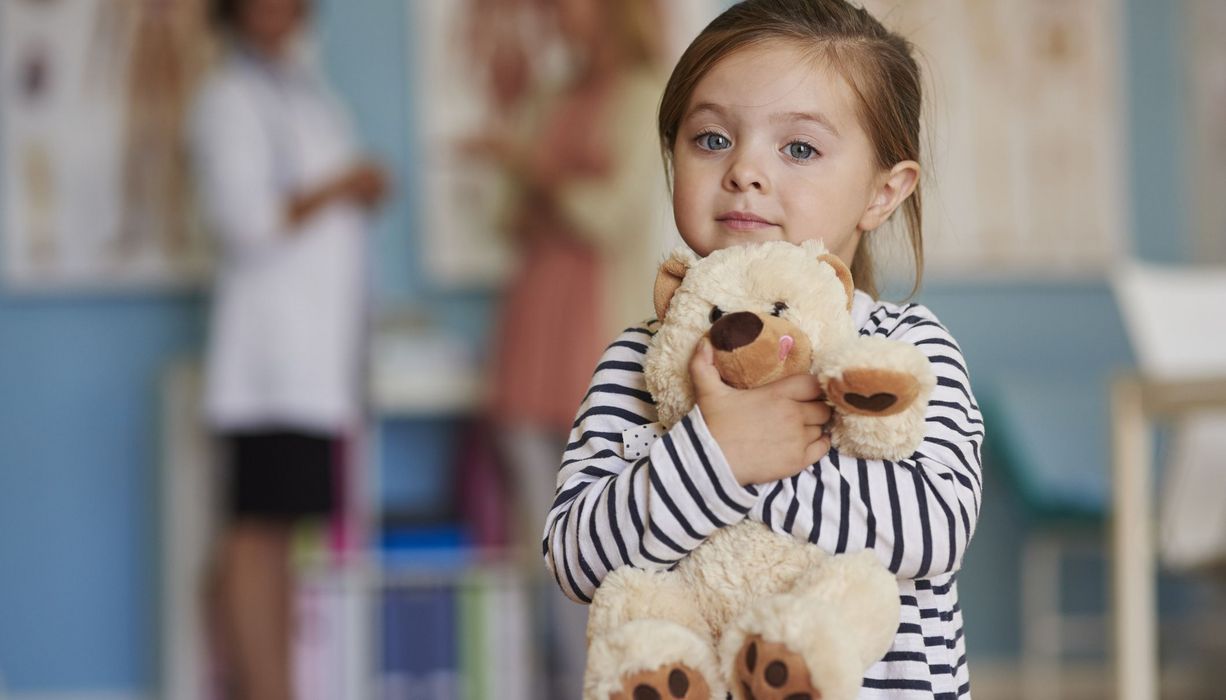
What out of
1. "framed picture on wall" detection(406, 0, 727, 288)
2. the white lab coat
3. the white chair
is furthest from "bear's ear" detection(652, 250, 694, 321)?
"framed picture on wall" detection(406, 0, 727, 288)

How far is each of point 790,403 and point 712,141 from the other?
0.21m

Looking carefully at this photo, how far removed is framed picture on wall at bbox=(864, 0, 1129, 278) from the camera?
3.20m

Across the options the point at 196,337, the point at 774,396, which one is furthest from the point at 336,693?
the point at 774,396

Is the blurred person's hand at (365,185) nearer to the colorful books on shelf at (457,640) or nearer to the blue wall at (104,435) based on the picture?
the blue wall at (104,435)

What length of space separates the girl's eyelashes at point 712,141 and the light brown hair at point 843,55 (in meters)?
0.03

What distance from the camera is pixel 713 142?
3.05 feet

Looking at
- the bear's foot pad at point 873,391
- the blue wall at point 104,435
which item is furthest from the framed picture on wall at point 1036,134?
the bear's foot pad at point 873,391

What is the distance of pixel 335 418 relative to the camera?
2.58 m

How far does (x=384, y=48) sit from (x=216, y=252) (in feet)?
1.95

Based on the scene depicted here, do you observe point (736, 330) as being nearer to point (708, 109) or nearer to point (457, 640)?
point (708, 109)

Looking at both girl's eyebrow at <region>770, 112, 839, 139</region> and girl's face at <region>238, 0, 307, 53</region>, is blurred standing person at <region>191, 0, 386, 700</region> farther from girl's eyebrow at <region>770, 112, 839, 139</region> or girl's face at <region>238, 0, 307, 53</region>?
girl's eyebrow at <region>770, 112, 839, 139</region>

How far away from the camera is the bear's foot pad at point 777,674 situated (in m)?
0.73

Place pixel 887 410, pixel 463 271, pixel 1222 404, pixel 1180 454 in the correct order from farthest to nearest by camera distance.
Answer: pixel 463 271 < pixel 1180 454 < pixel 1222 404 < pixel 887 410

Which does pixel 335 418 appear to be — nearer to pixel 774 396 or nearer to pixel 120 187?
pixel 120 187
